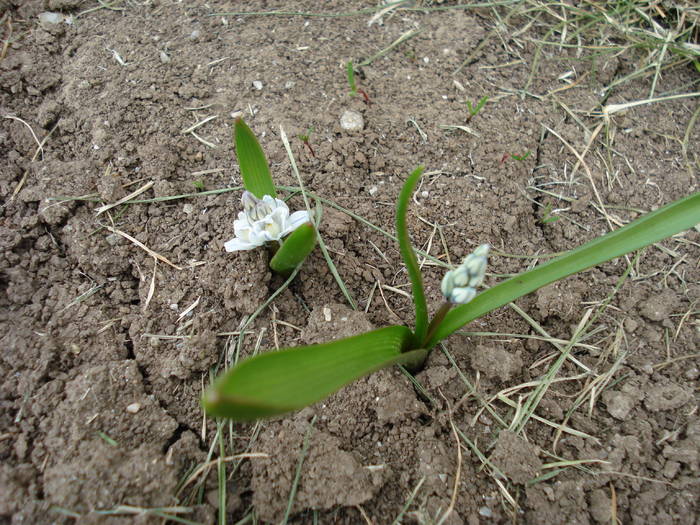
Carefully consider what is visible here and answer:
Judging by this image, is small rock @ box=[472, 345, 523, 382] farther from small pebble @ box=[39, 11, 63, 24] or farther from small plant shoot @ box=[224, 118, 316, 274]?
small pebble @ box=[39, 11, 63, 24]

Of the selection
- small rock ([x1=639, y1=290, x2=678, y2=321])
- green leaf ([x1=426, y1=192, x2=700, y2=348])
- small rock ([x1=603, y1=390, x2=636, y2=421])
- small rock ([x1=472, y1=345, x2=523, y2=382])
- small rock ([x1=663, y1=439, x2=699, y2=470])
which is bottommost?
small rock ([x1=663, y1=439, x2=699, y2=470])

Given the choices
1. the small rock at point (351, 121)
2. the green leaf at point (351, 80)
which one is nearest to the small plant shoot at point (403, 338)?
the small rock at point (351, 121)

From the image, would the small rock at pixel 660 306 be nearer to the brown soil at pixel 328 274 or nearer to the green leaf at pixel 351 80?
the brown soil at pixel 328 274

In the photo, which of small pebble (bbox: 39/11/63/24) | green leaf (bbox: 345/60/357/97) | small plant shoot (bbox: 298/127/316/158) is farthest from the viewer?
small pebble (bbox: 39/11/63/24)

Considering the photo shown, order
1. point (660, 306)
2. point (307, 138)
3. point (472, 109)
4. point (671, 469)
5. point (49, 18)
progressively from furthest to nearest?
point (49, 18)
point (472, 109)
point (307, 138)
point (660, 306)
point (671, 469)

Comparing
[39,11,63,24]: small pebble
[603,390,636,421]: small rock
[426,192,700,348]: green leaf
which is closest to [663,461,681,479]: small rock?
[603,390,636,421]: small rock

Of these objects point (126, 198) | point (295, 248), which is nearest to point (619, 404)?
point (295, 248)

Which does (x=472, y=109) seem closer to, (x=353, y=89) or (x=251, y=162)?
(x=353, y=89)

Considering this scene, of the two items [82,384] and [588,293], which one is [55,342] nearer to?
[82,384]
